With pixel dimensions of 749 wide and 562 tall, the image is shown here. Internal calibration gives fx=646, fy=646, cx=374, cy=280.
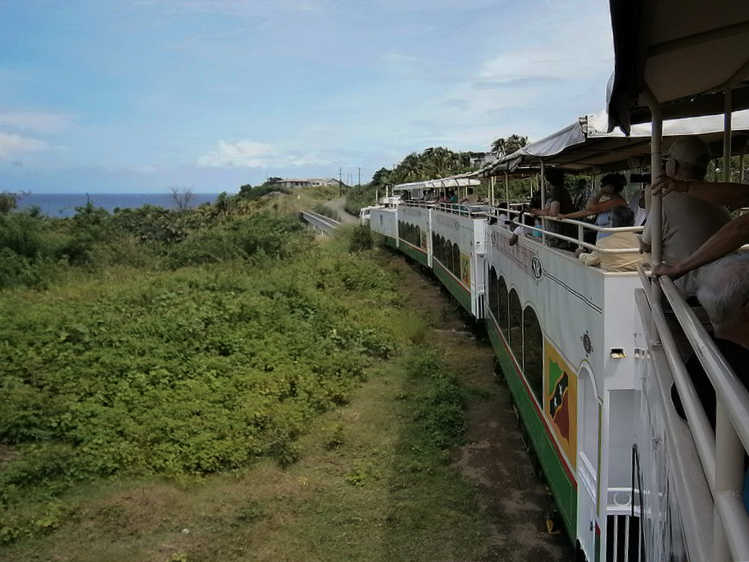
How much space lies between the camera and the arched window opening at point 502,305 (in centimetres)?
935

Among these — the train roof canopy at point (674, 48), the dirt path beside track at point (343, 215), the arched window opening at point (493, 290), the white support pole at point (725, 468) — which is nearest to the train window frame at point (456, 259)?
the arched window opening at point (493, 290)

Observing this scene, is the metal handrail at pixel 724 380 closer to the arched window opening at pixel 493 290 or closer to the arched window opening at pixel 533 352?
the arched window opening at pixel 533 352

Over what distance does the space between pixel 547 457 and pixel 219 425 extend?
176 inches

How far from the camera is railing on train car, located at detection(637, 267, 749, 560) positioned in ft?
3.26

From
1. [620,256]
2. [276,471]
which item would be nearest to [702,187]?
[620,256]

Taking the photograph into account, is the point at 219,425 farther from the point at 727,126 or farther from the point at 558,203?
the point at 727,126

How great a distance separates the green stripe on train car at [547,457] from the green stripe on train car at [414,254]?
11.4 meters

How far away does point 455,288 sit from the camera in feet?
49.0

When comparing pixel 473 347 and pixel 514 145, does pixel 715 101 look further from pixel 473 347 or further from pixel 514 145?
pixel 514 145

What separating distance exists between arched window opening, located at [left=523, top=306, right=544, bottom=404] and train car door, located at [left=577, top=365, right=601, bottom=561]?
5.50ft

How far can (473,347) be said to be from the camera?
13.1 m

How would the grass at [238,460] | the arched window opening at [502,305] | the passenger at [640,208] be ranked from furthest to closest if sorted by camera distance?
the arched window opening at [502,305] < the grass at [238,460] < the passenger at [640,208]

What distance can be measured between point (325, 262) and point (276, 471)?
1261 centimetres

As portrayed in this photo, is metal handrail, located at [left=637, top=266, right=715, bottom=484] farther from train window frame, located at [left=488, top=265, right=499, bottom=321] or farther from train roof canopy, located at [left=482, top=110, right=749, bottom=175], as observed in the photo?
train window frame, located at [left=488, top=265, right=499, bottom=321]
